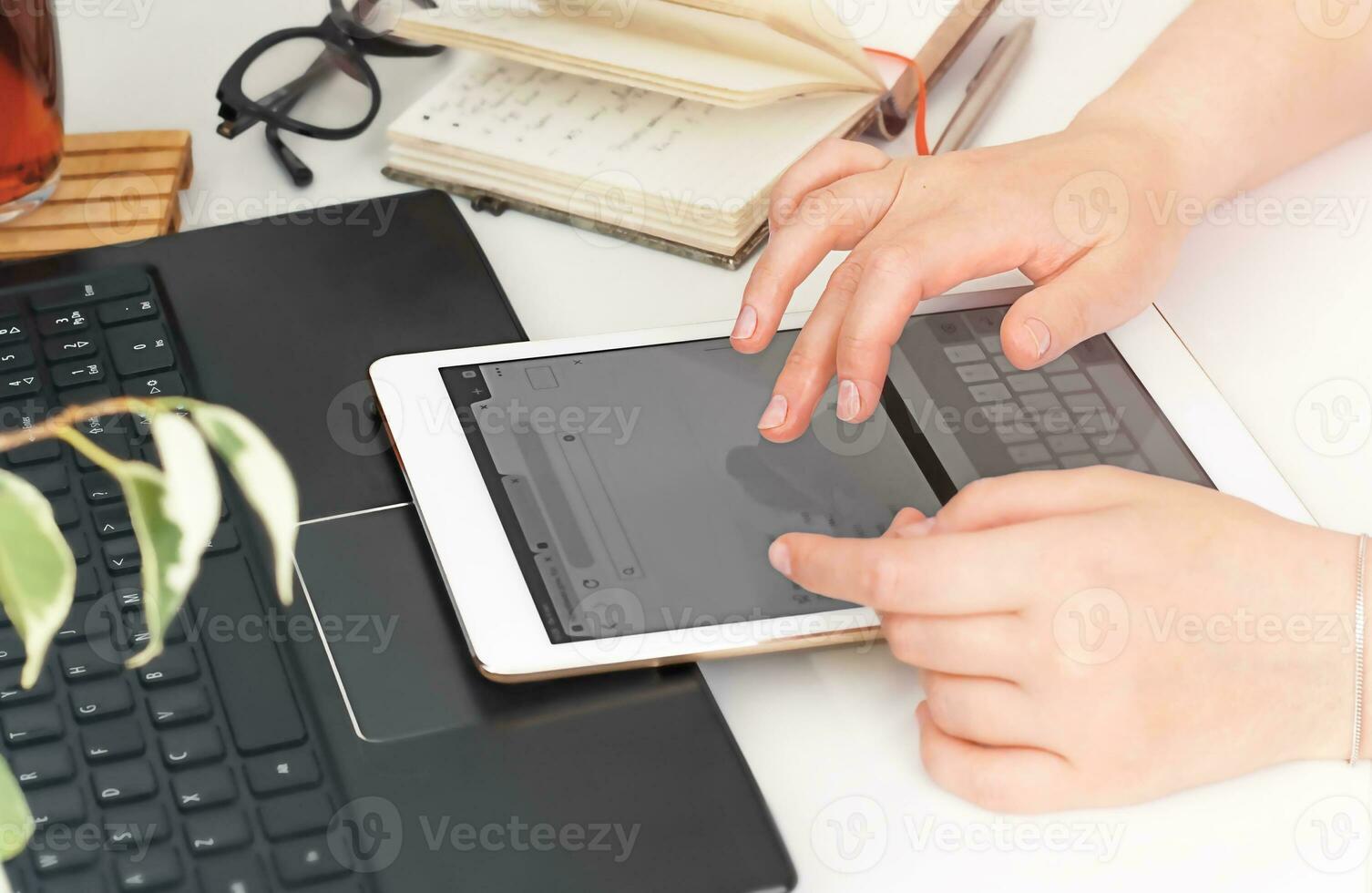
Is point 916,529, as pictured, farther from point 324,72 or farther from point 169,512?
point 324,72

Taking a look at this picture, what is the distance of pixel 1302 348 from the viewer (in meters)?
0.57

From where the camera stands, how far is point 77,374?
1.61 feet

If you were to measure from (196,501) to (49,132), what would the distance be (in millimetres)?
235


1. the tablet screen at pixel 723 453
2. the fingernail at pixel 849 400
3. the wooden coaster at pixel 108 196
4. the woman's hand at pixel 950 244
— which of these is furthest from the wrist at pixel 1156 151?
the wooden coaster at pixel 108 196

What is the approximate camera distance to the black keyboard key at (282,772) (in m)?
0.37

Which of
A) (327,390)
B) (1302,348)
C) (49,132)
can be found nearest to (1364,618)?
(1302,348)

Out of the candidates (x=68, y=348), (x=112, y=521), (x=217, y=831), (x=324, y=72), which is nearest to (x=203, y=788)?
(x=217, y=831)

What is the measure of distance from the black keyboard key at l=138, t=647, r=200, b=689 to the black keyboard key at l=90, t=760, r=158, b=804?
0.03 meters

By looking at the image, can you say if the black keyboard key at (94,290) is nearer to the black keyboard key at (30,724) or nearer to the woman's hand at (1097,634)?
the black keyboard key at (30,724)

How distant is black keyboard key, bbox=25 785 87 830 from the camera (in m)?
0.36

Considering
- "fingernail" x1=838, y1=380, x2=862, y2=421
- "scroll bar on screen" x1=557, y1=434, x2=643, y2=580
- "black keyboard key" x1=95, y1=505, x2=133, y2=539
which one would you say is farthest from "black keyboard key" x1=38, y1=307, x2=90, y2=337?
"fingernail" x1=838, y1=380, x2=862, y2=421

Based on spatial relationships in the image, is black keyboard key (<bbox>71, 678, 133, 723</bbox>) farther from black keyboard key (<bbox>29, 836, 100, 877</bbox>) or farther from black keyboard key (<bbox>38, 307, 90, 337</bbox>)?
black keyboard key (<bbox>38, 307, 90, 337</bbox>)

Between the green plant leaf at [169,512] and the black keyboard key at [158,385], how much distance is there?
1cm

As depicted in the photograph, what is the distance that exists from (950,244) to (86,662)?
0.36m
